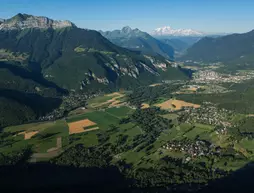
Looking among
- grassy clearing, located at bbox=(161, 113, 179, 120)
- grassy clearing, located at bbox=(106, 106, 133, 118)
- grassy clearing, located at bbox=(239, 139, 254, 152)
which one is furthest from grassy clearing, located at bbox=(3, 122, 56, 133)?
grassy clearing, located at bbox=(239, 139, 254, 152)

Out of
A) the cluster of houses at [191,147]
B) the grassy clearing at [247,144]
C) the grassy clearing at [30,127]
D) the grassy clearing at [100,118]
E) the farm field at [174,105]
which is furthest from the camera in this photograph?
the farm field at [174,105]

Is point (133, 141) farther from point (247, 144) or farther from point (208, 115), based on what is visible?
point (208, 115)

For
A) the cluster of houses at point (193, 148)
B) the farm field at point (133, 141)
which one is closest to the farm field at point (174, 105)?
the farm field at point (133, 141)

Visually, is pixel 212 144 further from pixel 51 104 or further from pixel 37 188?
pixel 51 104

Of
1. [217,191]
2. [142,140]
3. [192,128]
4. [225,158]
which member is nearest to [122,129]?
[142,140]

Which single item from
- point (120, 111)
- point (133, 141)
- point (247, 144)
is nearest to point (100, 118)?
point (120, 111)

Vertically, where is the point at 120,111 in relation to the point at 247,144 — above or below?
above

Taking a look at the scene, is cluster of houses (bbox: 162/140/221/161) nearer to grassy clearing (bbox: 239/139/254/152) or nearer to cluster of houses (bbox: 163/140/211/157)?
cluster of houses (bbox: 163/140/211/157)

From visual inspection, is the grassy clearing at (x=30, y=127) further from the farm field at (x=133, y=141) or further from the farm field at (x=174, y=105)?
the farm field at (x=174, y=105)

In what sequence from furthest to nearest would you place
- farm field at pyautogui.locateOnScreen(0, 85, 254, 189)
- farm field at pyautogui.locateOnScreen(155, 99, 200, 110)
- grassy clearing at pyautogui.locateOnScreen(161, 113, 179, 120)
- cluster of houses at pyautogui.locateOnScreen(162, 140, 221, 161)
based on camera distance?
farm field at pyautogui.locateOnScreen(155, 99, 200, 110) < grassy clearing at pyautogui.locateOnScreen(161, 113, 179, 120) < cluster of houses at pyautogui.locateOnScreen(162, 140, 221, 161) < farm field at pyautogui.locateOnScreen(0, 85, 254, 189)

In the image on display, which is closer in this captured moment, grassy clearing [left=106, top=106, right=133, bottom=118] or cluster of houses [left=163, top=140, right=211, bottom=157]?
cluster of houses [left=163, top=140, right=211, bottom=157]

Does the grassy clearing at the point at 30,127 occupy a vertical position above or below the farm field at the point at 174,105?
below
